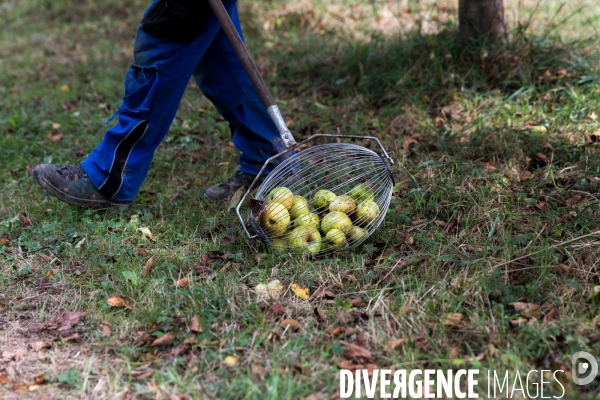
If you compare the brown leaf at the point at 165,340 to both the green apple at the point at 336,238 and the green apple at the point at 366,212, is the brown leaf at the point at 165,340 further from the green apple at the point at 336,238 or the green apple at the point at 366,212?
the green apple at the point at 366,212

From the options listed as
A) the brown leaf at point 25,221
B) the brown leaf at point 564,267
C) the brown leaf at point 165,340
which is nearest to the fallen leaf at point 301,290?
the brown leaf at point 165,340

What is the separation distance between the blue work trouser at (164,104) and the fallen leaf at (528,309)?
5.63 ft

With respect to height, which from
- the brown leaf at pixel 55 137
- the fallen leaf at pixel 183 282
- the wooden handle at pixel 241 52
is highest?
the wooden handle at pixel 241 52

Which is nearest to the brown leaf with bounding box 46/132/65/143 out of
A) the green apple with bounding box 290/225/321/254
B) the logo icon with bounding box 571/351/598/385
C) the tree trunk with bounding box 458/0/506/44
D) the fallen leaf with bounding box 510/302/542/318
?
the green apple with bounding box 290/225/321/254

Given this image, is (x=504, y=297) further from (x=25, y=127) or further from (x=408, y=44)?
(x=25, y=127)

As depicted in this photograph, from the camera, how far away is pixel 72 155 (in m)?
4.25

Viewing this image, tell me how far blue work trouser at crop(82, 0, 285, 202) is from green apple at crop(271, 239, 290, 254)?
91 cm

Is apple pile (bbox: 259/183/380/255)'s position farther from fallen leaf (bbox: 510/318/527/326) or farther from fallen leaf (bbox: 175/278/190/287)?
fallen leaf (bbox: 510/318/527/326)

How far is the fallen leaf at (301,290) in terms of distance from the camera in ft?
8.21

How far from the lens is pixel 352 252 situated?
2.77 m

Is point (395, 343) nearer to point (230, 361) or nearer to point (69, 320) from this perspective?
point (230, 361)

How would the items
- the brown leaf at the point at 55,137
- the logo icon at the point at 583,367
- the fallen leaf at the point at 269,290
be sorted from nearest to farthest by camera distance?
the logo icon at the point at 583,367, the fallen leaf at the point at 269,290, the brown leaf at the point at 55,137

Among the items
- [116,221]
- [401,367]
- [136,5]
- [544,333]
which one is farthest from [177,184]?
[136,5]

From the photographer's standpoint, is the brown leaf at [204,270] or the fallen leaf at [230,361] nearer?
the fallen leaf at [230,361]
